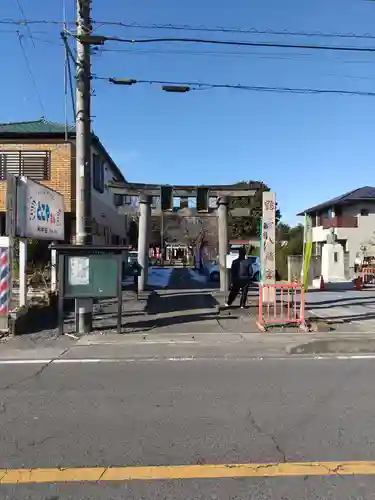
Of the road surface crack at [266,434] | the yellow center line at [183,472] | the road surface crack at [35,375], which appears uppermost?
the road surface crack at [35,375]

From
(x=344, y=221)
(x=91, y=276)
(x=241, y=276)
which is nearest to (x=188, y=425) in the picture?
(x=91, y=276)

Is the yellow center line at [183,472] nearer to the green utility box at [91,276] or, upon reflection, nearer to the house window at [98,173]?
the green utility box at [91,276]

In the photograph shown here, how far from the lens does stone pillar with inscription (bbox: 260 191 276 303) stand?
13.5m

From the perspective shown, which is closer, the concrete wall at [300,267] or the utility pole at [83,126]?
the utility pole at [83,126]

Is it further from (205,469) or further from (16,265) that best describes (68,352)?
(16,265)

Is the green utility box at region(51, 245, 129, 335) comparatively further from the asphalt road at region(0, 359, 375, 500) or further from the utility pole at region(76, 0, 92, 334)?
the asphalt road at region(0, 359, 375, 500)

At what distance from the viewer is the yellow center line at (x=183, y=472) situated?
374cm

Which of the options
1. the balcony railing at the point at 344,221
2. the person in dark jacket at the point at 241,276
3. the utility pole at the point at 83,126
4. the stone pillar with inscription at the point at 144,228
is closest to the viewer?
the utility pole at the point at 83,126

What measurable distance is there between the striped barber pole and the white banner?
2.47 feet

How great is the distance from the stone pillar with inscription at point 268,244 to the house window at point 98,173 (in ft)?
30.3

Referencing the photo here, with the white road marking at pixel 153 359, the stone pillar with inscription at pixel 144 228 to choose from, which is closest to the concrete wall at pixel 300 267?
the stone pillar with inscription at pixel 144 228

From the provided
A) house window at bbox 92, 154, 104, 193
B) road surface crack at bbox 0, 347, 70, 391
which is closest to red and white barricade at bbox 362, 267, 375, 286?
house window at bbox 92, 154, 104, 193

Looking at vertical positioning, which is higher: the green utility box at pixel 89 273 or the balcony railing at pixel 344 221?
the balcony railing at pixel 344 221

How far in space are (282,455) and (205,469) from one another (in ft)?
2.36
